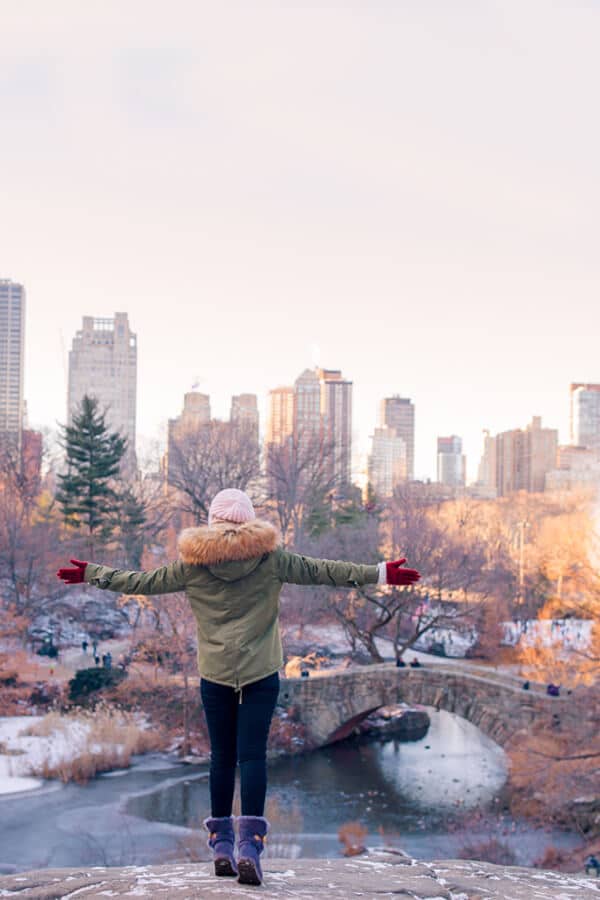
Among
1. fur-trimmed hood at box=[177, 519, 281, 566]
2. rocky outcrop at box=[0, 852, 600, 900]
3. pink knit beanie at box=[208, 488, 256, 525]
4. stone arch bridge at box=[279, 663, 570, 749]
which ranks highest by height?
pink knit beanie at box=[208, 488, 256, 525]

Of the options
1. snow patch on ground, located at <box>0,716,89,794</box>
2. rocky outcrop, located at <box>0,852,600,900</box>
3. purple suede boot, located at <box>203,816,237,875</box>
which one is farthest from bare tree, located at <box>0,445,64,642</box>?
purple suede boot, located at <box>203,816,237,875</box>

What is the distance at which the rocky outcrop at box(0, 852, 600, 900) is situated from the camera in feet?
13.0

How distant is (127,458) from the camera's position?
60656 mm

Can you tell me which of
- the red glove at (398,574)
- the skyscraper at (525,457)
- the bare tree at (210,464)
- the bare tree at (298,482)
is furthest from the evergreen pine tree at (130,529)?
the skyscraper at (525,457)

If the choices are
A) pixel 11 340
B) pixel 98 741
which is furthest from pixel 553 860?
pixel 11 340

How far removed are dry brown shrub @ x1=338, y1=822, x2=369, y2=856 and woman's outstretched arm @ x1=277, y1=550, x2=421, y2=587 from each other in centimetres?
1280

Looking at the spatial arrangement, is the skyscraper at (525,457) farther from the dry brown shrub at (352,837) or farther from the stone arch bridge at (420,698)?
the dry brown shrub at (352,837)

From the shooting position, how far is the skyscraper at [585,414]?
12125 centimetres

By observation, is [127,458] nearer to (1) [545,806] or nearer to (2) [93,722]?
(2) [93,722]

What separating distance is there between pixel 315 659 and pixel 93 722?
26.0ft

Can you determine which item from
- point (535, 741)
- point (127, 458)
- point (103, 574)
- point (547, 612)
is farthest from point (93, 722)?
point (127, 458)

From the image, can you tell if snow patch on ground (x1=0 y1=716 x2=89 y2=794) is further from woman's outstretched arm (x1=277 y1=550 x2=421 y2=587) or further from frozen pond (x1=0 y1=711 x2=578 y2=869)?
woman's outstretched arm (x1=277 y1=550 x2=421 y2=587)

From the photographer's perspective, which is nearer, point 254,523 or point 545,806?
point 254,523

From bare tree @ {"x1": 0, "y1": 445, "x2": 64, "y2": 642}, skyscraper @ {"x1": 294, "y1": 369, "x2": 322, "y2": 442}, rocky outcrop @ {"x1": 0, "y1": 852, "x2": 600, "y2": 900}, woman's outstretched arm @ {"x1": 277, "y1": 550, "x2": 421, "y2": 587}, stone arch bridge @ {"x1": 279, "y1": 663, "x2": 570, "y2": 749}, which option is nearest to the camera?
rocky outcrop @ {"x1": 0, "y1": 852, "x2": 600, "y2": 900}
